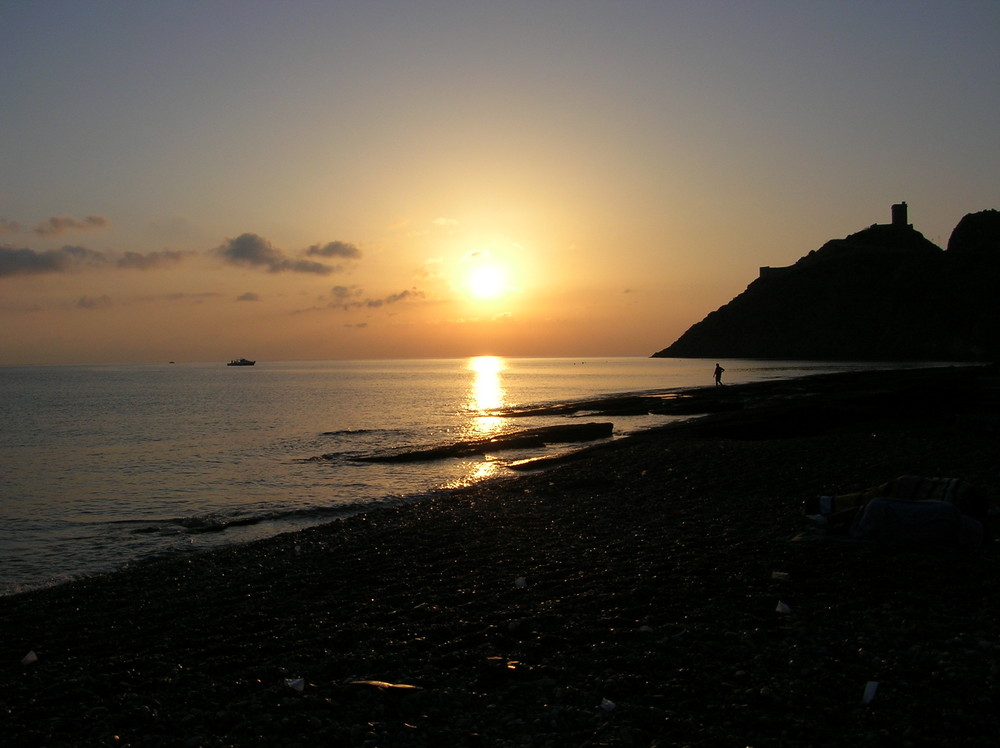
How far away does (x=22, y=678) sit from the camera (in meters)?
8.81

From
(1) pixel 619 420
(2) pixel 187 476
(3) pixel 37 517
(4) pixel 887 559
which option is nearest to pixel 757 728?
(4) pixel 887 559

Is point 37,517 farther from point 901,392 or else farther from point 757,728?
point 901,392

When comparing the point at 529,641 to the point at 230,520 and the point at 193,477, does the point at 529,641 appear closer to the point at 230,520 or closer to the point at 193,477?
the point at 230,520

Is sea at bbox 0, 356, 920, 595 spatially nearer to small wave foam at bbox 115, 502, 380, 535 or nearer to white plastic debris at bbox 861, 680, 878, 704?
small wave foam at bbox 115, 502, 380, 535

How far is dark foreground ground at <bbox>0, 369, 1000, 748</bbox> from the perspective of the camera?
21.8 ft

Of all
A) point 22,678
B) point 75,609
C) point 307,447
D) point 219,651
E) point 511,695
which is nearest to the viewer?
point 511,695

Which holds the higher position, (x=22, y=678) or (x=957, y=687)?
(x=957, y=687)

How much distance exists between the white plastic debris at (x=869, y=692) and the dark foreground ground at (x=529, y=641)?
61 mm

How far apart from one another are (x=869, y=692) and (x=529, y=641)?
3.82 m

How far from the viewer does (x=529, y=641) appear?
28.8 ft

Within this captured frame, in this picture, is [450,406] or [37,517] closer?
[37,517]

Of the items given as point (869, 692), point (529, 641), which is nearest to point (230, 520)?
point (529, 641)

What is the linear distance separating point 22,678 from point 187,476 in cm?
2392

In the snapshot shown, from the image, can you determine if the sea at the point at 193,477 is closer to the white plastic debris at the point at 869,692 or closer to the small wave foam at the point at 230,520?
the small wave foam at the point at 230,520
